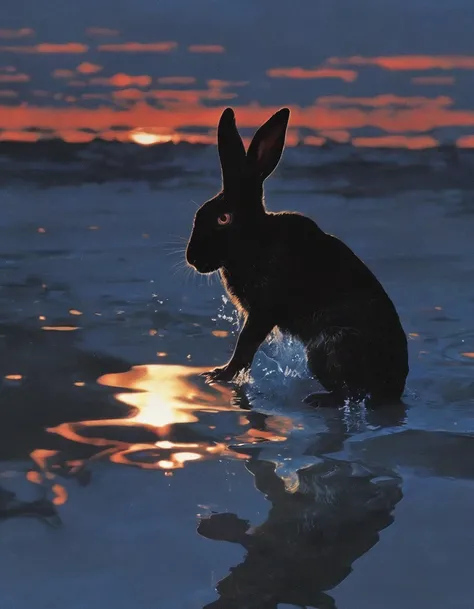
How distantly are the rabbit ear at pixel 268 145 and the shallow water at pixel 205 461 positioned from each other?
773mm

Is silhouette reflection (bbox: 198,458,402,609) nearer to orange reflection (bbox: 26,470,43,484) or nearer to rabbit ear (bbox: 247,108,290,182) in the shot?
orange reflection (bbox: 26,470,43,484)

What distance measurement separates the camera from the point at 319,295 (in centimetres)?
428

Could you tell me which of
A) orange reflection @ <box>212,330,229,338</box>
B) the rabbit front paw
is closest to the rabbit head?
the rabbit front paw

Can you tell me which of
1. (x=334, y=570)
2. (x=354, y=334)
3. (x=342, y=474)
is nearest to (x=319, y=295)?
(x=354, y=334)

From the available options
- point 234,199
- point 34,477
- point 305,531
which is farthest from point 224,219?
point 305,531

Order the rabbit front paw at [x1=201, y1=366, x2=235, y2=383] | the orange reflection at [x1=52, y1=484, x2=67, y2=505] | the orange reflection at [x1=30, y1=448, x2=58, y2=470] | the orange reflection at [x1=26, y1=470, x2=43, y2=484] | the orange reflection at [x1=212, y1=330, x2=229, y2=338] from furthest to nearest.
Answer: the orange reflection at [x1=212, y1=330, x2=229, y2=338], the rabbit front paw at [x1=201, y1=366, x2=235, y2=383], the orange reflection at [x1=30, y1=448, x2=58, y2=470], the orange reflection at [x1=26, y1=470, x2=43, y2=484], the orange reflection at [x1=52, y1=484, x2=67, y2=505]

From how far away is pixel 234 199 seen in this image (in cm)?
451

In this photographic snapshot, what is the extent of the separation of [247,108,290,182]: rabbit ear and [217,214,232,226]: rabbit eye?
0.22m

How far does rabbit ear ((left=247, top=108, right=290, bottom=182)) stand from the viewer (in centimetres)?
448

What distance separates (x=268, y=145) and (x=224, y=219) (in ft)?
1.12

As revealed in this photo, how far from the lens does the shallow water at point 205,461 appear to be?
2512 millimetres

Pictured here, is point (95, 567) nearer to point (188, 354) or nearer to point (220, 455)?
point (220, 455)

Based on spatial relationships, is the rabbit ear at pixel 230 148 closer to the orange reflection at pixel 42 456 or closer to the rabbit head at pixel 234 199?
the rabbit head at pixel 234 199

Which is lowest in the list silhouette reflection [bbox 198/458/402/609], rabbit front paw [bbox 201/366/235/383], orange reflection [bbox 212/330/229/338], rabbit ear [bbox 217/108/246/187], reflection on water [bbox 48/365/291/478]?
silhouette reflection [bbox 198/458/402/609]
